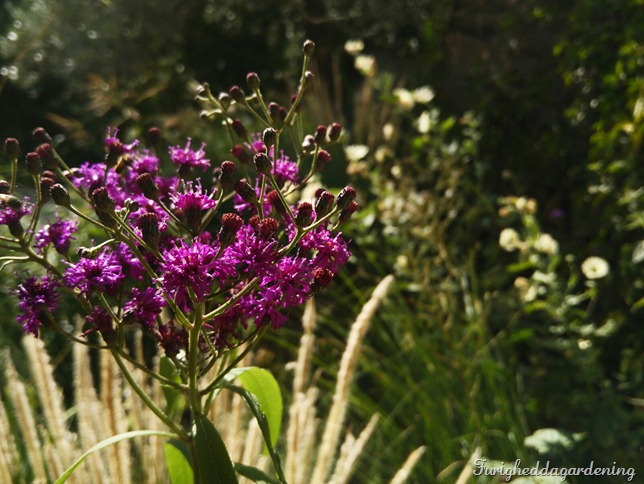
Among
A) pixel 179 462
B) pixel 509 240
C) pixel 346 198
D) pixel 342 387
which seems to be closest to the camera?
pixel 346 198

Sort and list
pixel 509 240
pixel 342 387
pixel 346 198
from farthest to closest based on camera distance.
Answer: pixel 509 240 < pixel 342 387 < pixel 346 198

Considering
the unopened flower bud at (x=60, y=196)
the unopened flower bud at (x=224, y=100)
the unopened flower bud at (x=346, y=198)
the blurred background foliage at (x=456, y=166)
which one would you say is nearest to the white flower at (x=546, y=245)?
the blurred background foliage at (x=456, y=166)

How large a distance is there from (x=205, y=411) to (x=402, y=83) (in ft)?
12.6

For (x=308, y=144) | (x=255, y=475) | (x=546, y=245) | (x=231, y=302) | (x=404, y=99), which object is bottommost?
(x=255, y=475)

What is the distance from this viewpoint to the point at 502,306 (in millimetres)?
2719

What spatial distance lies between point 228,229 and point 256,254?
0.15 feet

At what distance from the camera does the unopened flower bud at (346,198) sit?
36.7 inches

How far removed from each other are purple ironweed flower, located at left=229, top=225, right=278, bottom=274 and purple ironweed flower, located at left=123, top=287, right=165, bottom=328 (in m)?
0.12

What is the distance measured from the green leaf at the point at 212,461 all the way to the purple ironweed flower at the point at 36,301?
25 centimetres

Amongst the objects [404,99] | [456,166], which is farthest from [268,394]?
[456,166]

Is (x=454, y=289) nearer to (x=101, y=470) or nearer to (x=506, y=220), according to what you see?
(x=506, y=220)

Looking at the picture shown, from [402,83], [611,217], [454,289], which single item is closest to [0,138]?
[402,83]

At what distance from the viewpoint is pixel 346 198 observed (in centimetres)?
94

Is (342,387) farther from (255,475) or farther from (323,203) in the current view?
(323,203)
